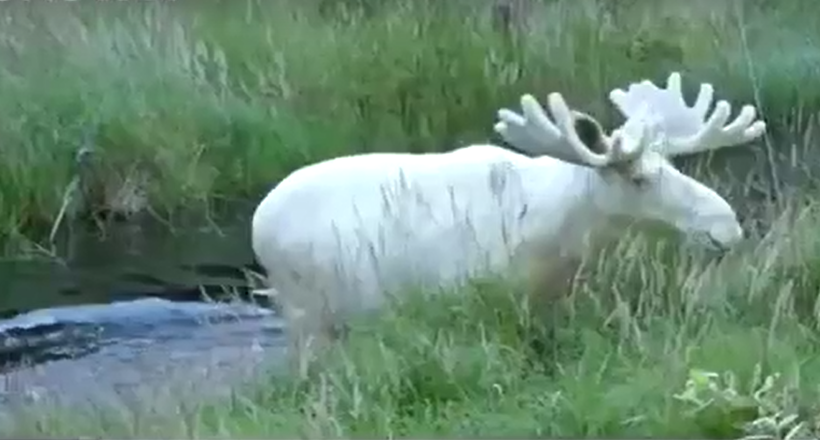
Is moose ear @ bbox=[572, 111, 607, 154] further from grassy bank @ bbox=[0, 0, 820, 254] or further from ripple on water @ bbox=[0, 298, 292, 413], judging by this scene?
ripple on water @ bbox=[0, 298, 292, 413]

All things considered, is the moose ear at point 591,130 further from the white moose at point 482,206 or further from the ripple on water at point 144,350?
the ripple on water at point 144,350

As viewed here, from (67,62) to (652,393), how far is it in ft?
2.77

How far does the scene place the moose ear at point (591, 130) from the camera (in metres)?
2.12

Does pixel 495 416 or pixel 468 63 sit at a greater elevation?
pixel 468 63

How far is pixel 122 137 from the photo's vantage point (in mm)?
2143

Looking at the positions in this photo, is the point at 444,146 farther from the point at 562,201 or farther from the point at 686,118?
the point at 686,118

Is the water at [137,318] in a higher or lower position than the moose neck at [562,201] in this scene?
lower

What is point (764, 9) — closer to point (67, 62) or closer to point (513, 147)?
point (513, 147)

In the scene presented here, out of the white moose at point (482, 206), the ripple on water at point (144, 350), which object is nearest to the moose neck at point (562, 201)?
the white moose at point (482, 206)

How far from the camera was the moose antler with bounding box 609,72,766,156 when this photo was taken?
84.5 inches

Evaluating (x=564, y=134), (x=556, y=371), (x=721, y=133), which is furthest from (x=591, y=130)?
(x=556, y=371)

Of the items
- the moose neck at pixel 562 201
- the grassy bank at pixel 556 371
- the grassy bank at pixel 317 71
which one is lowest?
the grassy bank at pixel 556 371

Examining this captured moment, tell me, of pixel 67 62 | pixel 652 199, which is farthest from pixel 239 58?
pixel 652 199

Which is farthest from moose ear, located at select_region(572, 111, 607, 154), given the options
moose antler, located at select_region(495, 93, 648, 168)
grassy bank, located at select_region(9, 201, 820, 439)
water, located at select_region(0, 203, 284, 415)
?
water, located at select_region(0, 203, 284, 415)
